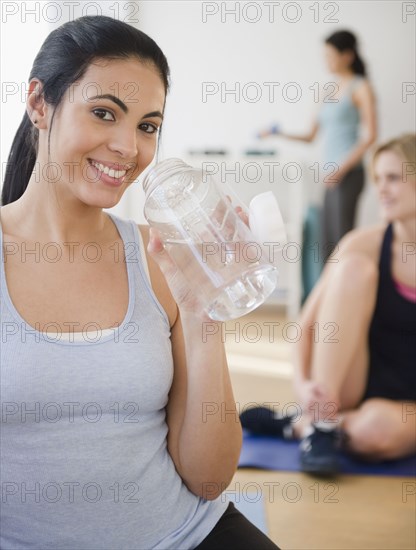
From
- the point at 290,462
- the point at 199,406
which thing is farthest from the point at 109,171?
the point at 290,462

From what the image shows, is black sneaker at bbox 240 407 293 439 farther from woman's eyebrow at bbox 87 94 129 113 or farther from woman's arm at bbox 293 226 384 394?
woman's eyebrow at bbox 87 94 129 113

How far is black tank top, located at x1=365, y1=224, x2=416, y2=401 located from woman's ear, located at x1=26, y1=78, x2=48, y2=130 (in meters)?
1.16

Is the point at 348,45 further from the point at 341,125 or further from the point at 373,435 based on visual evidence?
the point at 373,435

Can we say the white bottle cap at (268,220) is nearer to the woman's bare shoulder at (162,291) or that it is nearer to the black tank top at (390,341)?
the woman's bare shoulder at (162,291)

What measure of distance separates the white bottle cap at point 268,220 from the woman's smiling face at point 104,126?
0.71 feet

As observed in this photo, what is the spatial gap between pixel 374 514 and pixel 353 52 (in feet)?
8.31

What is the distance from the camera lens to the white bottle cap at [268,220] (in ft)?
2.82

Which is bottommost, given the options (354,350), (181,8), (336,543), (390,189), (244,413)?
(336,543)

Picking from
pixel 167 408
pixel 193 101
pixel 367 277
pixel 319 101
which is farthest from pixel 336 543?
pixel 193 101

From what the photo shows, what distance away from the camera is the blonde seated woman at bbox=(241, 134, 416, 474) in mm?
1903

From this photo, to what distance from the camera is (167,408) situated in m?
1.05

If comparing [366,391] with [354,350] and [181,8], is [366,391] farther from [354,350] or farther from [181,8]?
[181,8]

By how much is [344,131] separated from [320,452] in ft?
7.09

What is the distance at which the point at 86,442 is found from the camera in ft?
3.07
